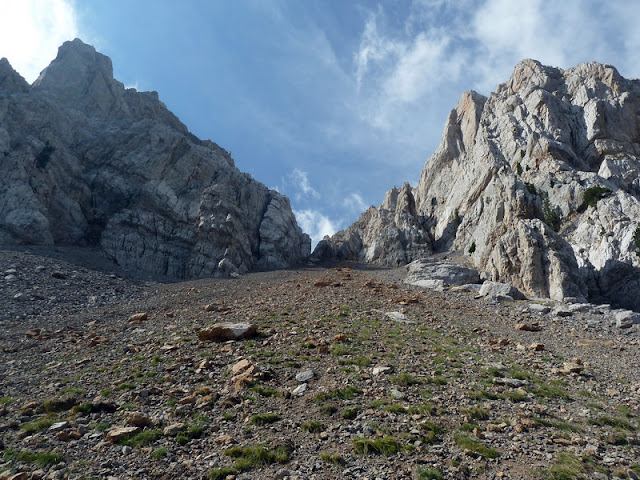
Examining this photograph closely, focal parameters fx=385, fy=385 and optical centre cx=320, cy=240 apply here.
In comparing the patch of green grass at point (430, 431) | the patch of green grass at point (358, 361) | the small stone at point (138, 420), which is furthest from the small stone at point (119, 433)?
the patch of green grass at point (430, 431)

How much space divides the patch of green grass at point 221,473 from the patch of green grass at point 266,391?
533 centimetres

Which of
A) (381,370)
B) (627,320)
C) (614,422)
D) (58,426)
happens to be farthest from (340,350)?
(627,320)

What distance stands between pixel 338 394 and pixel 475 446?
235 inches

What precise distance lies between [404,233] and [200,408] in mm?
99457

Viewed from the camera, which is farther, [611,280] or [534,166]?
[534,166]

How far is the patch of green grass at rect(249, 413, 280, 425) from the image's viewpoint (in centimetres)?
1459

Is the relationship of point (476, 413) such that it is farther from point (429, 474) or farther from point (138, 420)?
point (138, 420)

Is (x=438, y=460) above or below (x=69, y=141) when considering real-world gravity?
below

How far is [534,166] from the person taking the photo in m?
107

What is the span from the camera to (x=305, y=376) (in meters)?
18.7

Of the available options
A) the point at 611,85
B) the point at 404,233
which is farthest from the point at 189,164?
the point at 611,85

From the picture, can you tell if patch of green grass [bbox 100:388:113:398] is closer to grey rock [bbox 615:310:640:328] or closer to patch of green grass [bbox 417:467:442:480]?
patch of green grass [bbox 417:467:442:480]

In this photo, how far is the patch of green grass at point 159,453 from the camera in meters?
12.6

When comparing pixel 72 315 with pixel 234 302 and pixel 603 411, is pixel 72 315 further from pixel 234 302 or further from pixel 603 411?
pixel 603 411
